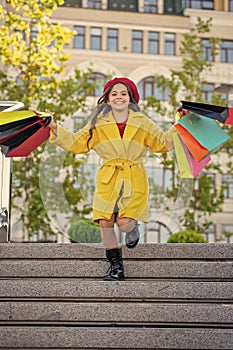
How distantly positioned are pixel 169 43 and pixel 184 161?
22112 millimetres

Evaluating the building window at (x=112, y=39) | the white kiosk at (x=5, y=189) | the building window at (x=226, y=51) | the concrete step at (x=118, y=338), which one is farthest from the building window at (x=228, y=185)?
the concrete step at (x=118, y=338)

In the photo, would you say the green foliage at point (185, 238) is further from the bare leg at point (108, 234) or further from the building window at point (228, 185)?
the building window at point (228, 185)

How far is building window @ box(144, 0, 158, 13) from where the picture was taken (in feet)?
86.9

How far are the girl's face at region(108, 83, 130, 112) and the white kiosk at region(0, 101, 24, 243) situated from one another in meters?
1.60

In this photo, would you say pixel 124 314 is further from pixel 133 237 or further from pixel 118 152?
pixel 118 152

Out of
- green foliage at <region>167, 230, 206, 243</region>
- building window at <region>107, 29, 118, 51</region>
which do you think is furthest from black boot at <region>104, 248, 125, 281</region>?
building window at <region>107, 29, 118, 51</region>

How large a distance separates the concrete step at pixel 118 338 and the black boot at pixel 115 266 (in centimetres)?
59

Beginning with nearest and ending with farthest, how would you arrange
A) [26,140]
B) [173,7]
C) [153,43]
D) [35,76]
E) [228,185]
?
[26,140] → [35,76] → [228,185] → [153,43] → [173,7]

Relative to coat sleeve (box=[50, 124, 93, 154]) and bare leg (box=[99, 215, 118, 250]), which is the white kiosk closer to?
coat sleeve (box=[50, 124, 93, 154])

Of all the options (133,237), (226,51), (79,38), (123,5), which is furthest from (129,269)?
(123,5)

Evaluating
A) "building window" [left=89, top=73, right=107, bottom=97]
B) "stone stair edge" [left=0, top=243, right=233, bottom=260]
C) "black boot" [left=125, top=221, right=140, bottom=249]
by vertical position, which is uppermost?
"building window" [left=89, top=73, right=107, bottom=97]

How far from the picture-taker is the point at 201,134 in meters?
4.34

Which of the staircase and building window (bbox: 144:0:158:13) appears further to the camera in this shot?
building window (bbox: 144:0:158:13)

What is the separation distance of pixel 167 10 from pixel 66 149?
75.9 feet
